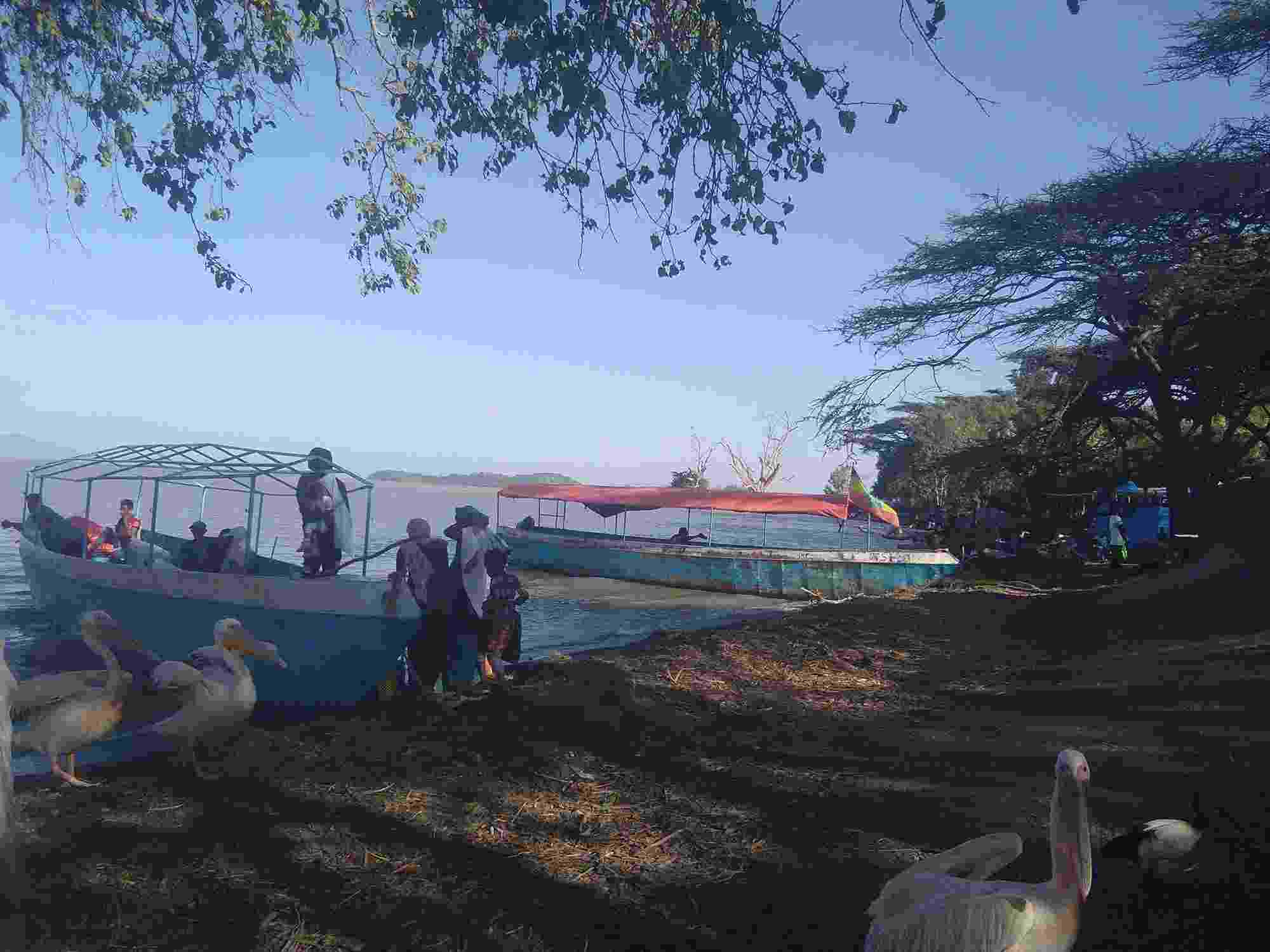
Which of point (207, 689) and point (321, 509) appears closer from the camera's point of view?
point (207, 689)

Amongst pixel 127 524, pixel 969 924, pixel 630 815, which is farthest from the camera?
pixel 127 524

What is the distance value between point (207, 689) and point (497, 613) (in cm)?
363

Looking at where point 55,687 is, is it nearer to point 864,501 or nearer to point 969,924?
point 969,924

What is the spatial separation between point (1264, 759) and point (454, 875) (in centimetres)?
466

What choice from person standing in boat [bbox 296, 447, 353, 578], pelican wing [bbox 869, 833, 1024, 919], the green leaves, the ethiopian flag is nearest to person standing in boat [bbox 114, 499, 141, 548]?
person standing in boat [bbox 296, 447, 353, 578]

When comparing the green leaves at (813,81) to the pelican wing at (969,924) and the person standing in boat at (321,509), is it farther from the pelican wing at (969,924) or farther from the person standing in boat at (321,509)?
the person standing in boat at (321,509)

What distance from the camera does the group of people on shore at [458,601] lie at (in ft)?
27.6

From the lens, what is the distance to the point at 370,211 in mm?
7957

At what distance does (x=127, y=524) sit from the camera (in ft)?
45.2

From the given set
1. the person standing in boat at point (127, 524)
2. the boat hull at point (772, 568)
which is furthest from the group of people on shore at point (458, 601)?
the boat hull at point (772, 568)

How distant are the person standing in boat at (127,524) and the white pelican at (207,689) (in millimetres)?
8639

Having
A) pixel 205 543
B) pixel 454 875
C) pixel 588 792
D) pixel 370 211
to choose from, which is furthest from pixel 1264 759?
pixel 205 543

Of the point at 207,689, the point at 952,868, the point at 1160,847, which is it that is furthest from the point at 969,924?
the point at 207,689

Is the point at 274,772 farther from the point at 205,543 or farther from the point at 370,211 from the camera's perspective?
the point at 205,543
